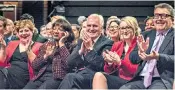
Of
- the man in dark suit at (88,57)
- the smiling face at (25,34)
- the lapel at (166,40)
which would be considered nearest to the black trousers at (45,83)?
the man in dark suit at (88,57)

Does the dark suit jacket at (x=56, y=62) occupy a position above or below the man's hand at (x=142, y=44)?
below

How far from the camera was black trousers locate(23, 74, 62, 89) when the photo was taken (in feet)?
13.8

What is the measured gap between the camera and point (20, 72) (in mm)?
4543

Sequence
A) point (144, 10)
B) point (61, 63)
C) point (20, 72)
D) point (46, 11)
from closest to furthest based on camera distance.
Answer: point (61, 63), point (20, 72), point (144, 10), point (46, 11)

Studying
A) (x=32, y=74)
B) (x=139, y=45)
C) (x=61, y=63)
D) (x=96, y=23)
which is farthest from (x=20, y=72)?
(x=139, y=45)

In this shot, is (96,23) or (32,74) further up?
(96,23)

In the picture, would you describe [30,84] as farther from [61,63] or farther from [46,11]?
[46,11]

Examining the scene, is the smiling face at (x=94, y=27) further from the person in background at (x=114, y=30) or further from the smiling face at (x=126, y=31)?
the person in background at (x=114, y=30)

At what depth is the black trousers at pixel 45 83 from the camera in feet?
13.8

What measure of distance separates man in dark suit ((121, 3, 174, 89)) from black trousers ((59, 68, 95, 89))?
1.25 feet

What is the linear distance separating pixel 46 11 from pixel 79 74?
6220 millimetres

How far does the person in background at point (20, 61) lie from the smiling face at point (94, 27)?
666 mm

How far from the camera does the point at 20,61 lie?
4562 mm

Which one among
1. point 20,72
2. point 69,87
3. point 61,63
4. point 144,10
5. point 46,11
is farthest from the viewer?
point 46,11
